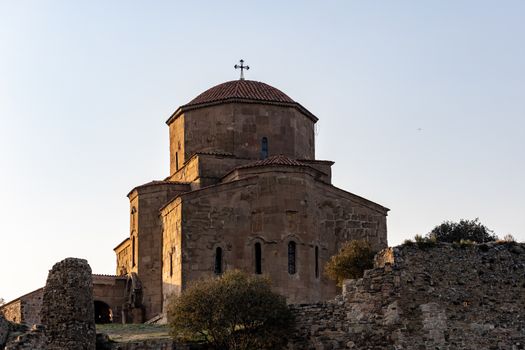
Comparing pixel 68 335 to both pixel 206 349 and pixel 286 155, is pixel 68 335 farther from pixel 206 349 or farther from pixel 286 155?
pixel 286 155

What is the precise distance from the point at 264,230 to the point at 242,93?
20.7ft

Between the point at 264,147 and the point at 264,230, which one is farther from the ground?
the point at 264,147

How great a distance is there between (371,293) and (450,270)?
1620 millimetres

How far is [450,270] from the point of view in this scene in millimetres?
20562

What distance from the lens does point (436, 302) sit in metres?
20.3

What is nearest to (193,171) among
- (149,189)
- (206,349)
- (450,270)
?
(149,189)

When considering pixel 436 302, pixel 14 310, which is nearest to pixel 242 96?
pixel 14 310

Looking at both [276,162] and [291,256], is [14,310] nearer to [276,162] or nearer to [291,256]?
[291,256]

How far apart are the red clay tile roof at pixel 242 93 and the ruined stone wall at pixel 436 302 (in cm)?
1461

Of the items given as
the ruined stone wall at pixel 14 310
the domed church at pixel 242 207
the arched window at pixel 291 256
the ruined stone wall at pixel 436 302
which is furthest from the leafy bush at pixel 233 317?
the ruined stone wall at pixel 14 310

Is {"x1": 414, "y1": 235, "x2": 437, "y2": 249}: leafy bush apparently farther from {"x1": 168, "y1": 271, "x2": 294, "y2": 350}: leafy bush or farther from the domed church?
the domed church

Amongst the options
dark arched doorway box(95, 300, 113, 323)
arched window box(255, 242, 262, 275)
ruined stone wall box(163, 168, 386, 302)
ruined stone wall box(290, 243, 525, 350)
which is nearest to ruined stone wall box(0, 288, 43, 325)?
ruined stone wall box(163, 168, 386, 302)

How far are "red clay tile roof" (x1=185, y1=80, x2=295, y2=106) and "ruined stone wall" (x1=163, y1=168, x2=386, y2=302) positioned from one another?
465cm

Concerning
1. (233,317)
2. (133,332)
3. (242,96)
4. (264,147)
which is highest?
(242,96)
